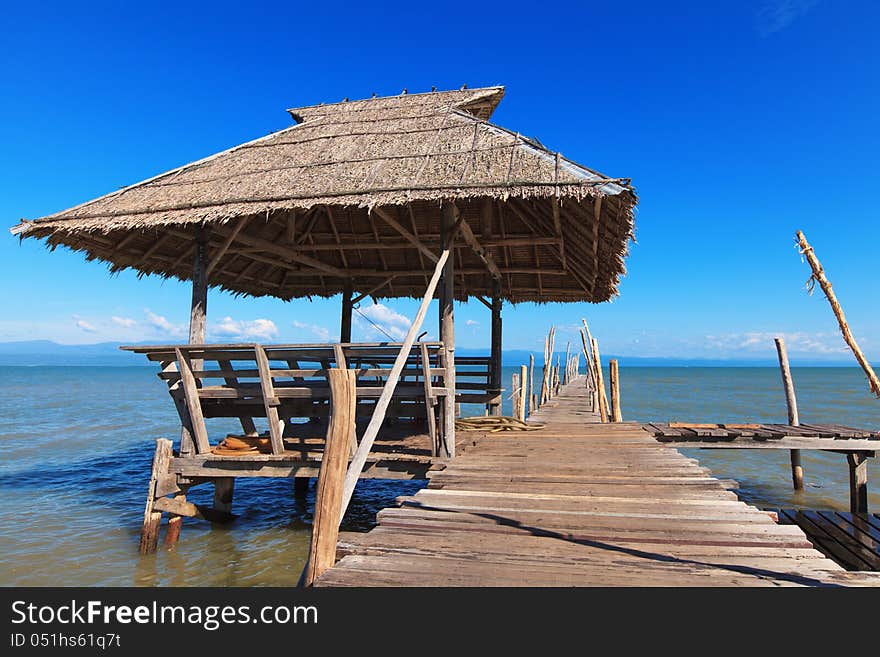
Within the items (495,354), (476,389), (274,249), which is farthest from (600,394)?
(274,249)

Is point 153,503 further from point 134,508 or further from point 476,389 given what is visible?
point 476,389

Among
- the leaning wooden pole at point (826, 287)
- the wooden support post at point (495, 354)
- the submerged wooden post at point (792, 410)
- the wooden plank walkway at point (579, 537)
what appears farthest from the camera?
the submerged wooden post at point (792, 410)

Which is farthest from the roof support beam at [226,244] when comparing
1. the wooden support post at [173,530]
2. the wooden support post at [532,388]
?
the wooden support post at [532,388]

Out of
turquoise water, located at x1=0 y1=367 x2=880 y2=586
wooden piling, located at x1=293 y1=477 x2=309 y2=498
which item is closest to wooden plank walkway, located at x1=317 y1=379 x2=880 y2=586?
turquoise water, located at x1=0 y1=367 x2=880 y2=586

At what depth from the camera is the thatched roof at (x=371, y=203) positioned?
625cm

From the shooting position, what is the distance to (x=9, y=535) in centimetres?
741

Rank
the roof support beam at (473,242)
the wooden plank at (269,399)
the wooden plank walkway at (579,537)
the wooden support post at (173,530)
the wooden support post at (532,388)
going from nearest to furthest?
the wooden plank walkway at (579,537) → the wooden plank at (269,399) → the wooden support post at (173,530) → the roof support beam at (473,242) → the wooden support post at (532,388)

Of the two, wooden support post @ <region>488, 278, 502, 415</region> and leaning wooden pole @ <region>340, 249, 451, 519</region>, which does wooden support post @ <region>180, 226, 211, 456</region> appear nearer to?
leaning wooden pole @ <region>340, 249, 451, 519</region>

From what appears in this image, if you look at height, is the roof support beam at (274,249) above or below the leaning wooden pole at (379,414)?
above

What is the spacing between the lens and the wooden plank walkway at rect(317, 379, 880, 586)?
2.79m

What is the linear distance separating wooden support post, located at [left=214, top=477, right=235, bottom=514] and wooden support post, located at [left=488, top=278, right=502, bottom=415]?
475 centimetres

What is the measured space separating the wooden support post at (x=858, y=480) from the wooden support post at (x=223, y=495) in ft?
34.2

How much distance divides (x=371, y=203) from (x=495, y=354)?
5.65 metres

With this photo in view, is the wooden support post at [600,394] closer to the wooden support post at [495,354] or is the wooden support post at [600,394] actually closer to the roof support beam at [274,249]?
the wooden support post at [495,354]
